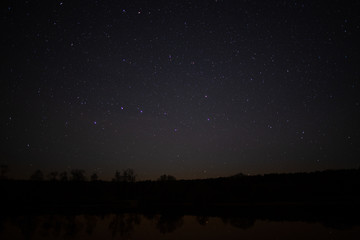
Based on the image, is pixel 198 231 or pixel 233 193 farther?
pixel 233 193

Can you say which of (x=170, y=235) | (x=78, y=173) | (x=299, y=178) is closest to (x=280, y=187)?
(x=299, y=178)

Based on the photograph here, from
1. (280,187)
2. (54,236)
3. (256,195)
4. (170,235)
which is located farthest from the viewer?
Result: (280,187)

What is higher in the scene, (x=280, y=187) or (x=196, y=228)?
(x=280, y=187)

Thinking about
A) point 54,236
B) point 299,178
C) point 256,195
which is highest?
point 299,178

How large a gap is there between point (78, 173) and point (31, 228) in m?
72.6

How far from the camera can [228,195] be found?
35.8 meters

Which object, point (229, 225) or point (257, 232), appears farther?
point (229, 225)

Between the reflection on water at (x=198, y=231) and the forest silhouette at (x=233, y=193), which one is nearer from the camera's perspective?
the reflection on water at (x=198, y=231)

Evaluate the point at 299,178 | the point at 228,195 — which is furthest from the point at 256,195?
the point at 299,178

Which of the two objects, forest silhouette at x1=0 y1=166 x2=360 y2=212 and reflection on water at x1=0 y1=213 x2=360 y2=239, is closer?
reflection on water at x1=0 y1=213 x2=360 y2=239

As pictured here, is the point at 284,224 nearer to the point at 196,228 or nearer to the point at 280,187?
the point at 196,228

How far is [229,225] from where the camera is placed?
1190cm

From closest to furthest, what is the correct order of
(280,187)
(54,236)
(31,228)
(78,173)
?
(54,236), (31,228), (280,187), (78,173)

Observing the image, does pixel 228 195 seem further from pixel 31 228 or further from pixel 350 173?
pixel 31 228
